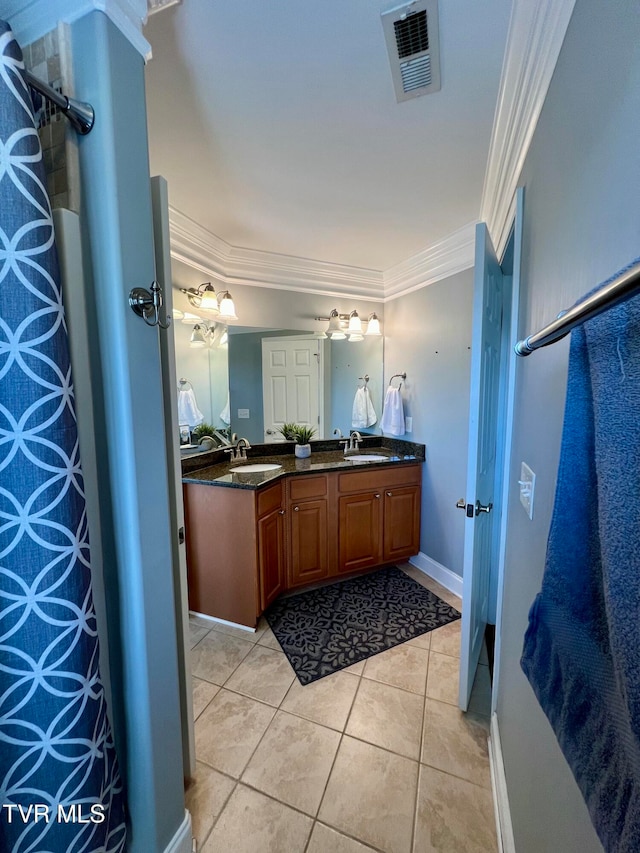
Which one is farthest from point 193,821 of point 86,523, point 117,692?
point 86,523

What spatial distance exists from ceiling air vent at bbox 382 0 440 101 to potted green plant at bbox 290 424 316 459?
2058 millimetres

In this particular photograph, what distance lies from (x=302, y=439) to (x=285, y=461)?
256mm

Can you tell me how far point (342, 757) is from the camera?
1321 millimetres

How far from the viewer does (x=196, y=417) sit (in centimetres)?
238

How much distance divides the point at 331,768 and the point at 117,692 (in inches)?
35.9

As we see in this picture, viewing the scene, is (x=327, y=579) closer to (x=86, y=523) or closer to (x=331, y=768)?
(x=331, y=768)

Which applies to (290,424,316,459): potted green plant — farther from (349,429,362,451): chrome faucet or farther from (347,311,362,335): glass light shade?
(347,311,362,335): glass light shade

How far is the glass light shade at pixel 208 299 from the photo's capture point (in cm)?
229

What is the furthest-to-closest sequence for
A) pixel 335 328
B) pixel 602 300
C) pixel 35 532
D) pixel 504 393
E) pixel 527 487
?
pixel 335 328 → pixel 504 393 → pixel 527 487 → pixel 35 532 → pixel 602 300

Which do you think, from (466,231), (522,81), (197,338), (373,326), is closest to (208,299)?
(197,338)

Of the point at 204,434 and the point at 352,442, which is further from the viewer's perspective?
the point at 352,442

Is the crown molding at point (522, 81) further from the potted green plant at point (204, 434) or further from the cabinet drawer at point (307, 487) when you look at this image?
the potted green plant at point (204, 434)

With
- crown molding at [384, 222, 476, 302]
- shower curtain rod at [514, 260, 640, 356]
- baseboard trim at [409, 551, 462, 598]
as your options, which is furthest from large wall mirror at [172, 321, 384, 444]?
shower curtain rod at [514, 260, 640, 356]

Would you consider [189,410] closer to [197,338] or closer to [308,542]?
[197,338]
